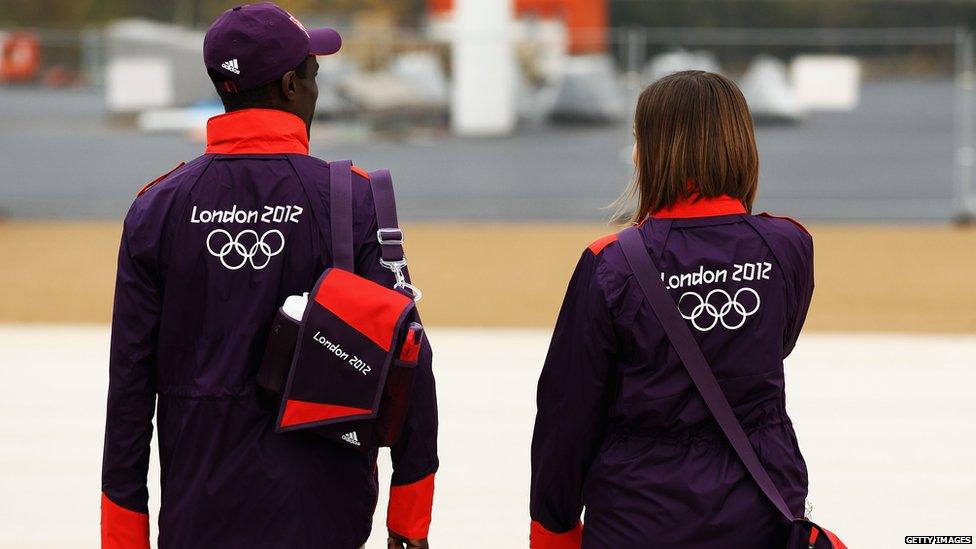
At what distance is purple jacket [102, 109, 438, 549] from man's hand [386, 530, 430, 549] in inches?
0.9

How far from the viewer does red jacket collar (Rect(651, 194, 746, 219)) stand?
8.87ft

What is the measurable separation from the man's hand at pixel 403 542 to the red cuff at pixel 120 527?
536 mm

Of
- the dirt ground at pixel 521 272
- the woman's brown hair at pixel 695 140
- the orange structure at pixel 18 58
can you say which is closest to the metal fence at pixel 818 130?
the orange structure at pixel 18 58

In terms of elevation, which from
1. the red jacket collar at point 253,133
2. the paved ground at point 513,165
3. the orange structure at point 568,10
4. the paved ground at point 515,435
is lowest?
the paved ground at point 515,435

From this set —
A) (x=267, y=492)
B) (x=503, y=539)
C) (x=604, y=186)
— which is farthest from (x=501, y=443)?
(x=604, y=186)

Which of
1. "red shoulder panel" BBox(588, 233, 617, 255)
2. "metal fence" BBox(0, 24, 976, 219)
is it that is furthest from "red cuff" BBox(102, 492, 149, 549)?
"metal fence" BBox(0, 24, 976, 219)

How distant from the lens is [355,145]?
19422mm

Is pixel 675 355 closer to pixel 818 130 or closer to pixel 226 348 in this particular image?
pixel 226 348

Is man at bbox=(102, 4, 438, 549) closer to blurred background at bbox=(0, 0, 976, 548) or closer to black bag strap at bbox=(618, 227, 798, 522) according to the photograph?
black bag strap at bbox=(618, 227, 798, 522)

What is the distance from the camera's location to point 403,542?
111 inches

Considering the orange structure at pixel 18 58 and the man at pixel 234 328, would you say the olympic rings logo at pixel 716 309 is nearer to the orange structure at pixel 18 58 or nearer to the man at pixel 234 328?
the man at pixel 234 328

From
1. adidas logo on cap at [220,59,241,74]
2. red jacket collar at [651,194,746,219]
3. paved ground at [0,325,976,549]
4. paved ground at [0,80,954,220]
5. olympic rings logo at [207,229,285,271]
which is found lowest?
paved ground at [0,325,976,549]

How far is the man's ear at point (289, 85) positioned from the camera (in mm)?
2793

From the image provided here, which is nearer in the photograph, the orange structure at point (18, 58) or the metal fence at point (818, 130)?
the metal fence at point (818, 130)
